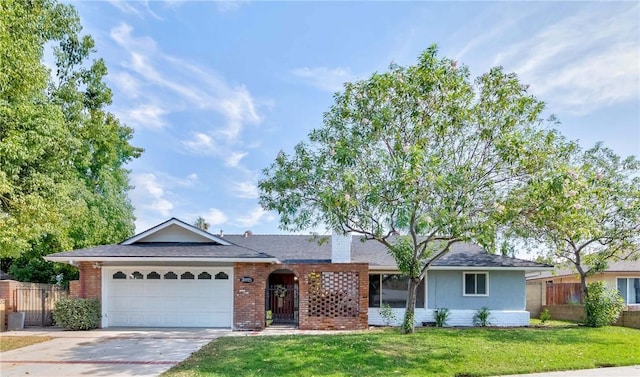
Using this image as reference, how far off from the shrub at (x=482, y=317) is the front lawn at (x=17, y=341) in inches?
554

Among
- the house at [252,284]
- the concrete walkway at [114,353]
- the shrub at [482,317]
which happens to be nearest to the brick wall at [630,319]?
the house at [252,284]

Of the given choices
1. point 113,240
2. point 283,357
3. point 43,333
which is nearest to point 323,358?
point 283,357

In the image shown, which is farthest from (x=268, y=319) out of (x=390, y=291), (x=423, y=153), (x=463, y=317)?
(x=423, y=153)

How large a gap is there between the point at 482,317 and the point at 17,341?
1494cm

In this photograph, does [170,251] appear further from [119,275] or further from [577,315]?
[577,315]

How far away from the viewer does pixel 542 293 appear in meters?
22.4

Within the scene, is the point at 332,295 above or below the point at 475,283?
below

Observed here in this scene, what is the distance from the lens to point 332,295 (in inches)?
619

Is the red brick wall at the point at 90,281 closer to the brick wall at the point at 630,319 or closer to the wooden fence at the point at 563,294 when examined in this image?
the brick wall at the point at 630,319

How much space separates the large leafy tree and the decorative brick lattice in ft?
28.3

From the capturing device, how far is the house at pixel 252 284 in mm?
15609

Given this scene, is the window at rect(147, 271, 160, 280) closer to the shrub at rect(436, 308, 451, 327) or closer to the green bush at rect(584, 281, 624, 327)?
the shrub at rect(436, 308, 451, 327)

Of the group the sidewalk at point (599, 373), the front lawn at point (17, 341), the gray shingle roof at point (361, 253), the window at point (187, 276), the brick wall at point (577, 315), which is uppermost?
the gray shingle roof at point (361, 253)

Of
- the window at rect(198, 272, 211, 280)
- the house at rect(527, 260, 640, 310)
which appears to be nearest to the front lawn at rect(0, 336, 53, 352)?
the window at rect(198, 272, 211, 280)
